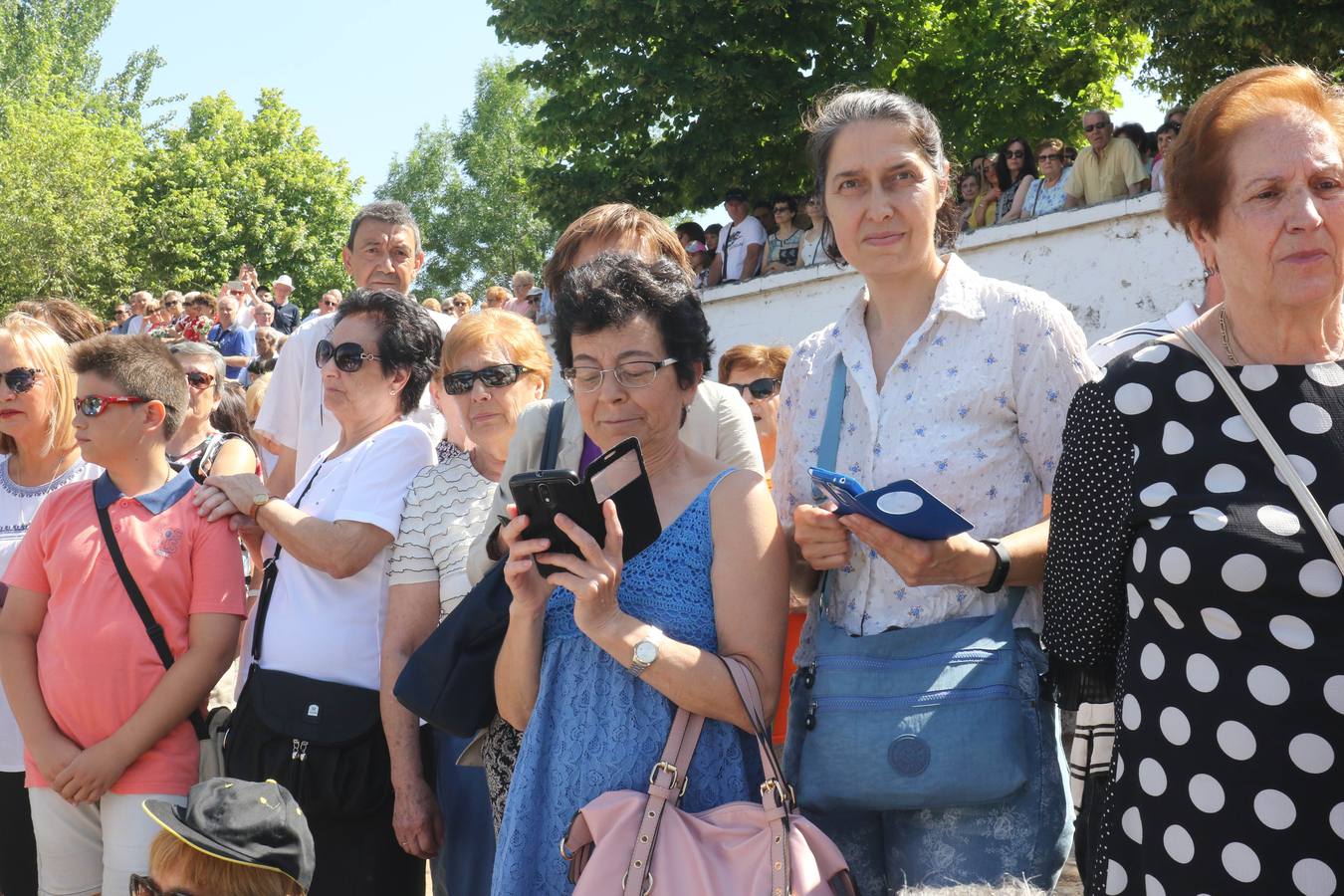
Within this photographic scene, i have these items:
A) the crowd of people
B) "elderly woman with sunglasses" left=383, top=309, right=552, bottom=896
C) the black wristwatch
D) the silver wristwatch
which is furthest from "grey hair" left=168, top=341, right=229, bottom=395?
the black wristwatch

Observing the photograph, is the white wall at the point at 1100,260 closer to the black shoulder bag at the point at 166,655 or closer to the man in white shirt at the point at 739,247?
the man in white shirt at the point at 739,247

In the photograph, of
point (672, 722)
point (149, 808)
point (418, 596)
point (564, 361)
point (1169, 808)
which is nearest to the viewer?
point (1169, 808)

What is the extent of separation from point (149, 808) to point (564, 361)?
1.41 metres

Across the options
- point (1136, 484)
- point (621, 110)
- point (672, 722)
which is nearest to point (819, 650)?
point (672, 722)

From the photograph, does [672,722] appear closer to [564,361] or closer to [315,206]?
[564,361]

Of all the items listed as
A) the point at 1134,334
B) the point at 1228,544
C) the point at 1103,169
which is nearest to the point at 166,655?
the point at 1134,334

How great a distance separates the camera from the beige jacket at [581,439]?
9.54ft

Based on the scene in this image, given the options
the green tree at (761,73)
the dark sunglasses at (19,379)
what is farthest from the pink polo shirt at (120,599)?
the green tree at (761,73)

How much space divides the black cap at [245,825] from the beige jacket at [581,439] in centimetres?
70

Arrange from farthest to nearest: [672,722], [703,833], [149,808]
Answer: [149,808] < [672,722] < [703,833]

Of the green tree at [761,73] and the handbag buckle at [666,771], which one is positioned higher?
the green tree at [761,73]

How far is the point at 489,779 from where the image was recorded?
2848 mm

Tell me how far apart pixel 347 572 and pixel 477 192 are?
185ft

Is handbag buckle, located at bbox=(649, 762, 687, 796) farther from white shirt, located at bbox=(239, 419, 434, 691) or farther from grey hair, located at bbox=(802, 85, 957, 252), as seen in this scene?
white shirt, located at bbox=(239, 419, 434, 691)
